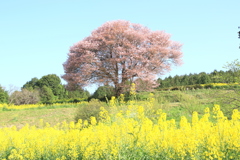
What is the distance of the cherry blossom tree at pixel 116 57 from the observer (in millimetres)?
20500

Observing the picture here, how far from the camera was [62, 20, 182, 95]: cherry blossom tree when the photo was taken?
67.3 ft

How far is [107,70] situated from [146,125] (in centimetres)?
1655

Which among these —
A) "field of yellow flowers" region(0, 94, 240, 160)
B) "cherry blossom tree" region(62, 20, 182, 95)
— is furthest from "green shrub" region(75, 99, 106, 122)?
"cherry blossom tree" region(62, 20, 182, 95)

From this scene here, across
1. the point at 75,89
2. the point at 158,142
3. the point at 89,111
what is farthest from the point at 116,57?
the point at 158,142

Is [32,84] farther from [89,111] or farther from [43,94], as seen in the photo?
[89,111]

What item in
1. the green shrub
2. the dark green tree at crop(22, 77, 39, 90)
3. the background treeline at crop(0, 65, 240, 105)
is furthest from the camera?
the dark green tree at crop(22, 77, 39, 90)

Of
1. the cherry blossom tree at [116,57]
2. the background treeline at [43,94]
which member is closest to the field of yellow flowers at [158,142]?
the cherry blossom tree at [116,57]

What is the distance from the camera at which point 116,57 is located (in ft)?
68.5

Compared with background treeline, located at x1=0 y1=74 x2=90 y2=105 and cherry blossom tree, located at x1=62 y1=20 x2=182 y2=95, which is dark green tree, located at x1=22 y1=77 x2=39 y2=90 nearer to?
background treeline, located at x1=0 y1=74 x2=90 y2=105

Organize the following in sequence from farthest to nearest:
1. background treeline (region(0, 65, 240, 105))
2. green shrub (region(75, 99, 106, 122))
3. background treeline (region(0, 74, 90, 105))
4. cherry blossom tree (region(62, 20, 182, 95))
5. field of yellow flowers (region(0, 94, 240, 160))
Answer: background treeline (region(0, 74, 90, 105)), background treeline (region(0, 65, 240, 105)), cherry blossom tree (region(62, 20, 182, 95)), green shrub (region(75, 99, 106, 122)), field of yellow flowers (region(0, 94, 240, 160))

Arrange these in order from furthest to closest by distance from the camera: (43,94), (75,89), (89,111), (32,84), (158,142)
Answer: (32,84), (43,94), (75,89), (89,111), (158,142)

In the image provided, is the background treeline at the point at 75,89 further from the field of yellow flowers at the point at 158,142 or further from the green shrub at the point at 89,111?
the field of yellow flowers at the point at 158,142

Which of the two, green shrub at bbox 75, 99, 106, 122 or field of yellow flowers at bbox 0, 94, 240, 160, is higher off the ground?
green shrub at bbox 75, 99, 106, 122

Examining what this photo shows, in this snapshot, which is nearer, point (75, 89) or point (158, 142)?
point (158, 142)
